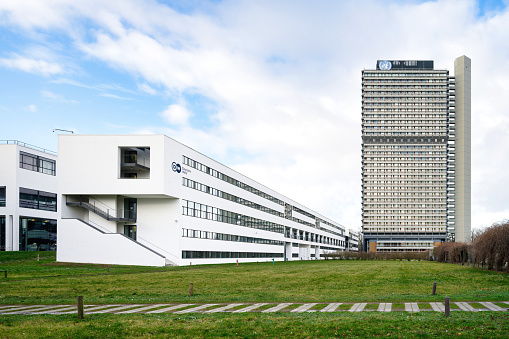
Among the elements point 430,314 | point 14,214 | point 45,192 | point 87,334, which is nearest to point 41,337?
point 87,334

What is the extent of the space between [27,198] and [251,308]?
217ft

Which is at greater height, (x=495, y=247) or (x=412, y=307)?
(x=495, y=247)

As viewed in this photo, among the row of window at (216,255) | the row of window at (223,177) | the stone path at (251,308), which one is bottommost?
the row of window at (216,255)

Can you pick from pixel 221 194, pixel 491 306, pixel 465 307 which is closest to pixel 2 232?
pixel 221 194

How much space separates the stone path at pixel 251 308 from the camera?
18047mm

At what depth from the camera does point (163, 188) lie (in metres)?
59.0

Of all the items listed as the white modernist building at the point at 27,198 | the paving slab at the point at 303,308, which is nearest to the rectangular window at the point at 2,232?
the white modernist building at the point at 27,198

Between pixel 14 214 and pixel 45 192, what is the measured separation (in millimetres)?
8516

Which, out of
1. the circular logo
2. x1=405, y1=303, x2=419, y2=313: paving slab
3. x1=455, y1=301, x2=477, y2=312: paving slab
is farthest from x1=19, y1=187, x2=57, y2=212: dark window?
x1=455, y1=301, x2=477, y2=312: paving slab

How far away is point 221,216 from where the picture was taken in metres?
78.6

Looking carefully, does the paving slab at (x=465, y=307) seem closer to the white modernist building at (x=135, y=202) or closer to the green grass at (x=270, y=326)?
the green grass at (x=270, y=326)

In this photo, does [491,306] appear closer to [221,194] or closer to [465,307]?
[465,307]

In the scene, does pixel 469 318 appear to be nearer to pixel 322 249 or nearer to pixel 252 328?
pixel 252 328

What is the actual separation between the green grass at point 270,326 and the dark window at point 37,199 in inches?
2515
